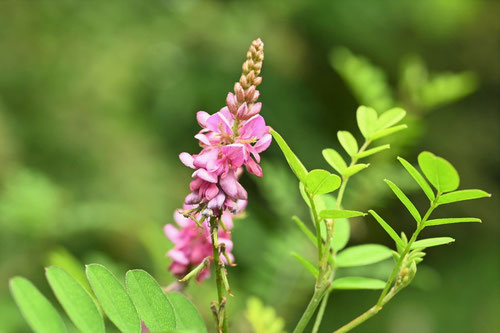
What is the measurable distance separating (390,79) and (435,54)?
520 millimetres

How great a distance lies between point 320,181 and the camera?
0.57 meters

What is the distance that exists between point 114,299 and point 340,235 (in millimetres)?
341

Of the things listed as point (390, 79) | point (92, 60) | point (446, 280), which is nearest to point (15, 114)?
point (92, 60)

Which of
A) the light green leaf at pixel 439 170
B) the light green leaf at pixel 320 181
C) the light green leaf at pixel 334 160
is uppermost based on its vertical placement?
the light green leaf at pixel 334 160

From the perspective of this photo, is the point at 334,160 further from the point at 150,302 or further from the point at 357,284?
the point at 150,302

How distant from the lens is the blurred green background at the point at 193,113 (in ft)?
8.14

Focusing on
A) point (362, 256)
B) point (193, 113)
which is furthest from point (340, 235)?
point (193, 113)

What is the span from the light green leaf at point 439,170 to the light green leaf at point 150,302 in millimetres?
296

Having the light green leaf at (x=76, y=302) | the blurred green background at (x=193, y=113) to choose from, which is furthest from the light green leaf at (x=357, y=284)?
the blurred green background at (x=193, y=113)

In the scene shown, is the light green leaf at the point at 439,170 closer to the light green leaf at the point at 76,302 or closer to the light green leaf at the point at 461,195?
the light green leaf at the point at 461,195

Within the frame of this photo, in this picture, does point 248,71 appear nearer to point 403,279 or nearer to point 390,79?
point 403,279

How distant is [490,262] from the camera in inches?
169

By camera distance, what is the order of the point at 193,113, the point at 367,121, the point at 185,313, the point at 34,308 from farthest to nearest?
the point at 193,113 < the point at 367,121 < the point at 185,313 < the point at 34,308

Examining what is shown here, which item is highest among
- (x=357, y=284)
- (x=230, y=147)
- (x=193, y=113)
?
(x=193, y=113)
